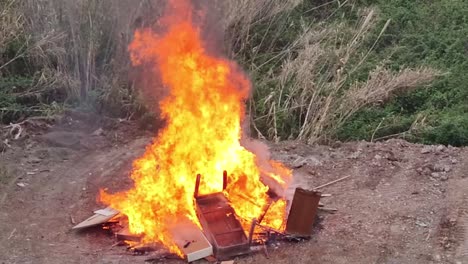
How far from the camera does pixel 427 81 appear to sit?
10875 mm

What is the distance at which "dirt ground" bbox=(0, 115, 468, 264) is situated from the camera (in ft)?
20.0

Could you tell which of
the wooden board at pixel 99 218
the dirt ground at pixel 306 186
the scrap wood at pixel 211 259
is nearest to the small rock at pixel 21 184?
the dirt ground at pixel 306 186

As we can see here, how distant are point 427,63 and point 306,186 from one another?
5.43 metres

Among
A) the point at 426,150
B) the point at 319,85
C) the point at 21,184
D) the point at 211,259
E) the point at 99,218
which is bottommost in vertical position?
the point at 21,184

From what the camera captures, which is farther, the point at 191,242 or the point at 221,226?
the point at 221,226

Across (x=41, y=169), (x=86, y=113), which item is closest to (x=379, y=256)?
(x=41, y=169)

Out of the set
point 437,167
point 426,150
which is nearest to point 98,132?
point 426,150

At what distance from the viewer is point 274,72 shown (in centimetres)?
1123

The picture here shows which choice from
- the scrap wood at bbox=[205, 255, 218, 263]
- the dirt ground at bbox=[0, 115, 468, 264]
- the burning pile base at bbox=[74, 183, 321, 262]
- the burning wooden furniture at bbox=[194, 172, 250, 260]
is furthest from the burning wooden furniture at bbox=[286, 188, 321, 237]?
the scrap wood at bbox=[205, 255, 218, 263]

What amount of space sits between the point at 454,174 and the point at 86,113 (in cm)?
534

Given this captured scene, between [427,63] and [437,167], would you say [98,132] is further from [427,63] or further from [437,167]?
[427,63]

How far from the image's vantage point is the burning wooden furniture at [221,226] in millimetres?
5992

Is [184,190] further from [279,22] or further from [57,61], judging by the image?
[279,22]

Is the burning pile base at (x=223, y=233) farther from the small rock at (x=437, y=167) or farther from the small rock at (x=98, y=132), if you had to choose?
the small rock at (x=98, y=132)
